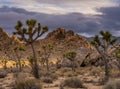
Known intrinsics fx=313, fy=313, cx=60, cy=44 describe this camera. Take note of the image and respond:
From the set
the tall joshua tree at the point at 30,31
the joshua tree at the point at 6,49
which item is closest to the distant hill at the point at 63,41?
the joshua tree at the point at 6,49

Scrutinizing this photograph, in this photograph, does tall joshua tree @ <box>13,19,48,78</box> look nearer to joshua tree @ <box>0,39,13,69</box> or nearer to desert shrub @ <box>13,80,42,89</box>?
desert shrub @ <box>13,80,42,89</box>

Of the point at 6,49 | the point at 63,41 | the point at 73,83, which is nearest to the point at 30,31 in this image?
the point at 73,83

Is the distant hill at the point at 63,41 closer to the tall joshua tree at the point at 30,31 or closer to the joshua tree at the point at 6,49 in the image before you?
the joshua tree at the point at 6,49

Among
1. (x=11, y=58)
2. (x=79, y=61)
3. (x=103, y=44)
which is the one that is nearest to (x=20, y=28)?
(x=103, y=44)

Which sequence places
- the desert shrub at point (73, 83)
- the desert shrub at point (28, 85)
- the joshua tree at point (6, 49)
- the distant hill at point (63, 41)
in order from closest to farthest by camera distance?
1. the desert shrub at point (28, 85)
2. the desert shrub at point (73, 83)
3. the joshua tree at point (6, 49)
4. the distant hill at point (63, 41)

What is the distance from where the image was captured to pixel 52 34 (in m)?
147

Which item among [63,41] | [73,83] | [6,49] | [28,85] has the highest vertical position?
[63,41]

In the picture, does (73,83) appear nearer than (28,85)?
No

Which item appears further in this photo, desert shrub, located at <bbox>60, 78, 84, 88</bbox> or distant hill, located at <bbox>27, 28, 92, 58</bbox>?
distant hill, located at <bbox>27, 28, 92, 58</bbox>

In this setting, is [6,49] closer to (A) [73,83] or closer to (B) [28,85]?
(A) [73,83]

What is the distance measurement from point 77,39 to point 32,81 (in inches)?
4767

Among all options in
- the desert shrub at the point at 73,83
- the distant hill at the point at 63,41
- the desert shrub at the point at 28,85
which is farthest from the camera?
the distant hill at the point at 63,41

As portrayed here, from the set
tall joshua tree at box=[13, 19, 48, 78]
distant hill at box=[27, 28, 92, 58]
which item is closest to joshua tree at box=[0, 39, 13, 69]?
distant hill at box=[27, 28, 92, 58]

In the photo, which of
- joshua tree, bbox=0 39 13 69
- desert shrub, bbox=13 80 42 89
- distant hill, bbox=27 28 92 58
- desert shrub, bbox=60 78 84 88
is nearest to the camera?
desert shrub, bbox=13 80 42 89
